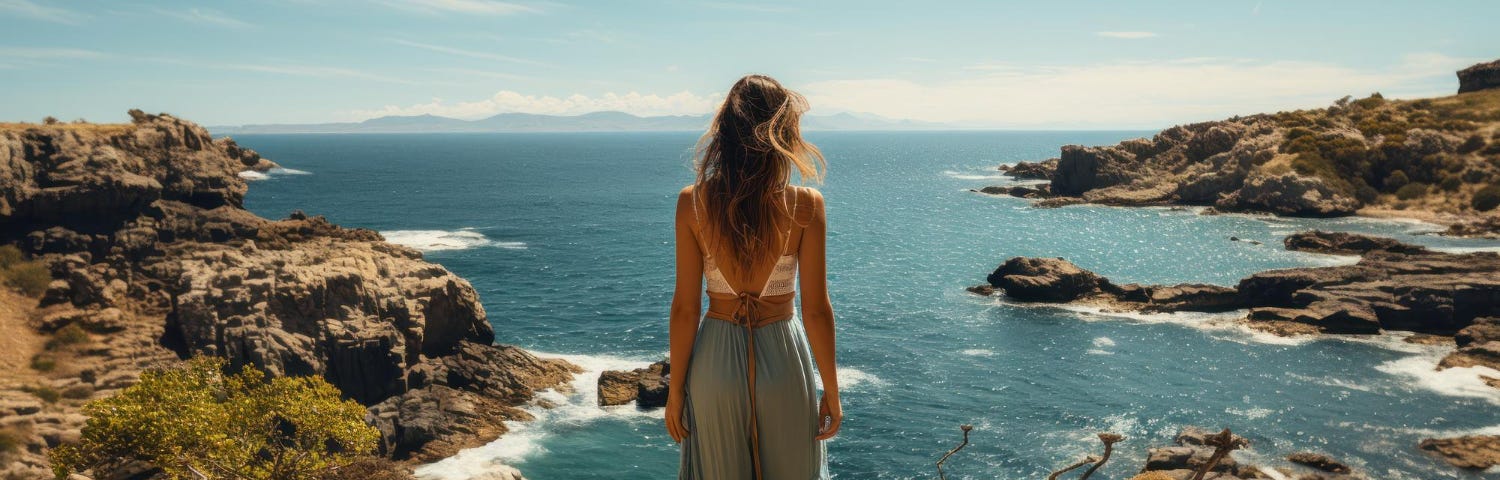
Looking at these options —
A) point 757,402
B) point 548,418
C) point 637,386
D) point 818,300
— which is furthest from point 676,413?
point 637,386

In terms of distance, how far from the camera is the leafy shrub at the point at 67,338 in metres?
33.3

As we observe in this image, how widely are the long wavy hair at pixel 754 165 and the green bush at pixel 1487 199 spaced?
95.7m

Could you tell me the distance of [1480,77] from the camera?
113250mm

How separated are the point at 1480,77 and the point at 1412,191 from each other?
138 ft

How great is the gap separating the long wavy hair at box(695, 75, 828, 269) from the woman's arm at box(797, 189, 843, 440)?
14 cm

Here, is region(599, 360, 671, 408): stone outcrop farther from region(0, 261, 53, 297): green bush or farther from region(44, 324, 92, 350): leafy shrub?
region(0, 261, 53, 297): green bush

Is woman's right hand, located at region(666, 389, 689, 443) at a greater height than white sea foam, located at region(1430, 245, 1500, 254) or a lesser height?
greater

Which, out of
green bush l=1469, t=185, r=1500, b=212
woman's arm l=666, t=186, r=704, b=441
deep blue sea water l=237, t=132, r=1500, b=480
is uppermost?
woman's arm l=666, t=186, r=704, b=441

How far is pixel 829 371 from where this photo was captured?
180 inches

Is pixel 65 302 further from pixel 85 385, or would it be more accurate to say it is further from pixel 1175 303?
pixel 1175 303

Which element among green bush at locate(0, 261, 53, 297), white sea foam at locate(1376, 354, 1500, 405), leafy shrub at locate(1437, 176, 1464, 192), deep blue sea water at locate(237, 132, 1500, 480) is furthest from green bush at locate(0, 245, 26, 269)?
leafy shrub at locate(1437, 176, 1464, 192)

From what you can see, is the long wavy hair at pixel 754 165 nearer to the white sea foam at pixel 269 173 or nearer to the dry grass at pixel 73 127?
the dry grass at pixel 73 127

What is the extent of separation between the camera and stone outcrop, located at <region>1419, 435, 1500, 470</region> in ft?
96.2

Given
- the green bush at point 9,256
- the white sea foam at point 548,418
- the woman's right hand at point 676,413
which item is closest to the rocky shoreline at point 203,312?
the white sea foam at point 548,418
